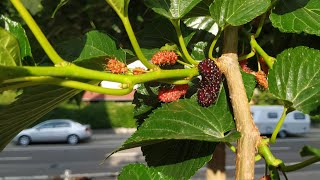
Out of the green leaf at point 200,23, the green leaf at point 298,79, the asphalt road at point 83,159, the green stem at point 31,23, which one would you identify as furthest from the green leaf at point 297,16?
the asphalt road at point 83,159

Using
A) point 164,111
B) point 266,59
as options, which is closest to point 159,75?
point 164,111

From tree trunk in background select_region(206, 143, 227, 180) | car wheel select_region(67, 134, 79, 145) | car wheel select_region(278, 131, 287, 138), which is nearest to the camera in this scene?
tree trunk in background select_region(206, 143, 227, 180)

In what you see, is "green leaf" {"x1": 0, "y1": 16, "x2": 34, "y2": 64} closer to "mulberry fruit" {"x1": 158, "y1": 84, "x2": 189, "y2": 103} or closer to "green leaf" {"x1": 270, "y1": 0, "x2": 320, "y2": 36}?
"mulberry fruit" {"x1": 158, "y1": 84, "x2": 189, "y2": 103}

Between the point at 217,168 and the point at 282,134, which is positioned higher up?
the point at 217,168

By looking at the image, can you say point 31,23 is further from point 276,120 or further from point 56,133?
point 276,120

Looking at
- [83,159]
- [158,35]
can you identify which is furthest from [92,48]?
[83,159]

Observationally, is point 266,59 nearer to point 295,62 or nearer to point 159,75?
point 295,62

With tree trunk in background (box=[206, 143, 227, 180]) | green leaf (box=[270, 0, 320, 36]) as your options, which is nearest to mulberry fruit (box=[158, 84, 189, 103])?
green leaf (box=[270, 0, 320, 36])
